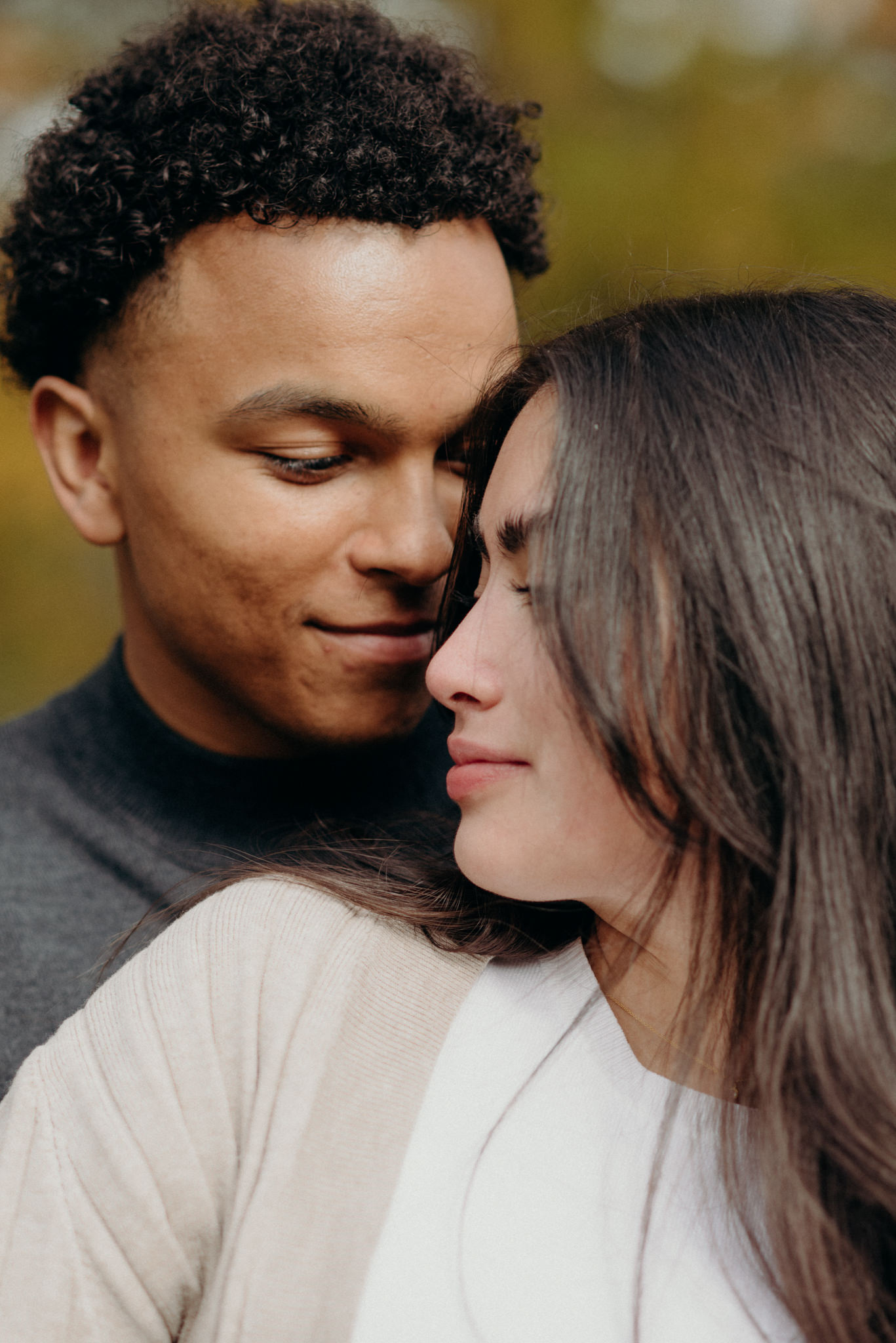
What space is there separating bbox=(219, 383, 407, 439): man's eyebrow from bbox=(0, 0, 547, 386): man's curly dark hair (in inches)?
10.7

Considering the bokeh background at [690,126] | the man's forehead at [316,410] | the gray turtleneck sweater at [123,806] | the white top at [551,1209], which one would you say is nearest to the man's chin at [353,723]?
the gray turtleneck sweater at [123,806]

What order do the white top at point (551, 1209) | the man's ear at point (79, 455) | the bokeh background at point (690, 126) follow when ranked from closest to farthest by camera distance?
the white top at point (551, 1209) < the man's ear at point (79, 455) < the bokeh background at point (690, 126)

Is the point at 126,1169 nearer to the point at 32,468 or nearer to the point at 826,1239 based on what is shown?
the point at 826,1239

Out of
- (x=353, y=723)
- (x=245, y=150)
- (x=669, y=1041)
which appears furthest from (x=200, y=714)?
(x=669, y=1041)

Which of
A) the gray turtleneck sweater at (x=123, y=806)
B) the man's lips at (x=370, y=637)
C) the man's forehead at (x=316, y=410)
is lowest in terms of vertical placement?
the gray turtleneck sweater at (x=123, y=806)

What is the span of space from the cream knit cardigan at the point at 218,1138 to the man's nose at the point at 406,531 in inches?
24.6

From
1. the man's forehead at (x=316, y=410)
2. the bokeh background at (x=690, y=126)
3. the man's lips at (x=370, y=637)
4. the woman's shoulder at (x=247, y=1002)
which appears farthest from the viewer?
the bokeh background at (x=690, y=126)

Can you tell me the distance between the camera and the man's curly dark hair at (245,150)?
5.98ft

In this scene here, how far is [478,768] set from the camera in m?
1.41

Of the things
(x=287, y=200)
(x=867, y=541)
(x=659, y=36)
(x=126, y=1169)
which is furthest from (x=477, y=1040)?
(x=659, y=36)

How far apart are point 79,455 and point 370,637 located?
67cm

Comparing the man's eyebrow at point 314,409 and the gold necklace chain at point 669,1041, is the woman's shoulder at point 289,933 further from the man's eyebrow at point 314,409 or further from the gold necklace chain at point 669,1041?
the man's eyebrow at point 314,409

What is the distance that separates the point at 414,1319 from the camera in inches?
47.8

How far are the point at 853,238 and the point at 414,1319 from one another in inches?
121
